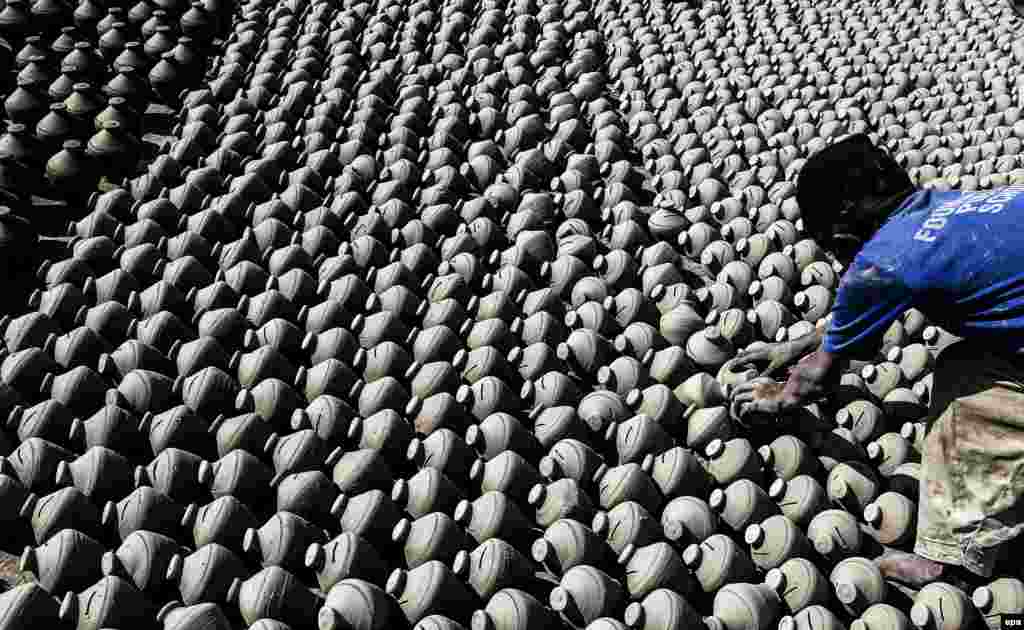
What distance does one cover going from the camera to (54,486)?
11.2 ft

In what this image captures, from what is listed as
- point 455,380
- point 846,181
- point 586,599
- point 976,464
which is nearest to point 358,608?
point 586,599

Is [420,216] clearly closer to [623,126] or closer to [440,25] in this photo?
[623,126]

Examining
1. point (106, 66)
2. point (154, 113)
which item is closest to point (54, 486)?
point (154, 113)

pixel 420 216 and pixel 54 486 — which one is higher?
pixel 420 216

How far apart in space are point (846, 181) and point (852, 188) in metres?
0.03

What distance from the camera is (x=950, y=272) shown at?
104 inches

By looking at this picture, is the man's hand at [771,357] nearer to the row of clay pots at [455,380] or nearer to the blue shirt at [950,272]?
the row of clay pots at [455,380]

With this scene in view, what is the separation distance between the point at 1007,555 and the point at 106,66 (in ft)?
19.0

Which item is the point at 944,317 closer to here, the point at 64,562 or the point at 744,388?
the point at 744,388

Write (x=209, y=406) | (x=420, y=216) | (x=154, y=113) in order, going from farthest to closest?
(x=154, y=113), (x=420, y=216), (x=209, y=406)

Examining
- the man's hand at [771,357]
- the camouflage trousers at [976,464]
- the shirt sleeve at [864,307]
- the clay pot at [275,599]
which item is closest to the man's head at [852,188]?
the shirt sleeve at [864,307]

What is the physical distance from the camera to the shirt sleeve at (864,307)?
2.71 m

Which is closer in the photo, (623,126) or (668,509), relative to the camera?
(668,509)

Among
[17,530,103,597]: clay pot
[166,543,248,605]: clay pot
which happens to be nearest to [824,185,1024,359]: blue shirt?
[166,543,248,605]: clay pot
